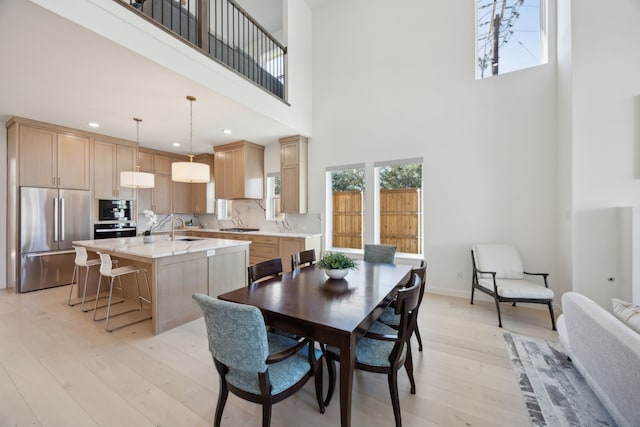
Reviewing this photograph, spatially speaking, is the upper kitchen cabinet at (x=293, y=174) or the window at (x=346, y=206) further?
the upper kitchen cabinet at (x=293, y=174)

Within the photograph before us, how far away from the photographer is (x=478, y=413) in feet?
5.41

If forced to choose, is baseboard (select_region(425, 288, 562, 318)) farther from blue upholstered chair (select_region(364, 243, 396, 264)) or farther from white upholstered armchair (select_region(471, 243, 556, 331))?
blue upholstered chair (select_region(364, 243, 396, 264))

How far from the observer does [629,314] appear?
150cm

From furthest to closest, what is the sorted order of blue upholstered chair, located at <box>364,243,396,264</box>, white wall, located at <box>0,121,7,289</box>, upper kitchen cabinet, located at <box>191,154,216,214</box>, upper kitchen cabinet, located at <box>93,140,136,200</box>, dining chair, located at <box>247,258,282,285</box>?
upper kitchen cabinet, located at <box>191,154,216,214</box> < upper kitchen cabinet, located at <box>93,140,136,200</box> < white wall, located at <box>0,121,7,289</box> < blue upholstered chair, located at <box>364,243,396,264</box> < dining chair, located at <box>247,258,282,285</box>

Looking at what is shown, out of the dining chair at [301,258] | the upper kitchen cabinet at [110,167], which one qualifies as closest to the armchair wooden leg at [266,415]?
the dining chair at [301,258]

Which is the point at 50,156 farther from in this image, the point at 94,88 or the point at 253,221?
the point at 253,221

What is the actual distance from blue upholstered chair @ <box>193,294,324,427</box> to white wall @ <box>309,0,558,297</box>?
3.29 metres

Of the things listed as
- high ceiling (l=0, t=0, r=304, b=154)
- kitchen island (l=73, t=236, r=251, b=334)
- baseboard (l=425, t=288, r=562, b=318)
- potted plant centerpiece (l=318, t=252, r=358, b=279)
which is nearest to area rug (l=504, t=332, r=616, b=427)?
baseboard (l=425, t=288, r=562, b=318)

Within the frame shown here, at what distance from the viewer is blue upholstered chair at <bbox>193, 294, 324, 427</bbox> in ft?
3.93

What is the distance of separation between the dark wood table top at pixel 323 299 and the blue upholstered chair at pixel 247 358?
6.0 inches

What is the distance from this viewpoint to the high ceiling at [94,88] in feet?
6.91

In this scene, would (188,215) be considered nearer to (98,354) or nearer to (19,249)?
(19,249)

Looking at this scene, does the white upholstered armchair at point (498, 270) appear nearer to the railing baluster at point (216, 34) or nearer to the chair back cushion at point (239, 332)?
the chair back cushion at point (239, 332)

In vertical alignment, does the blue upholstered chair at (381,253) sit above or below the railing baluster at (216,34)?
below
